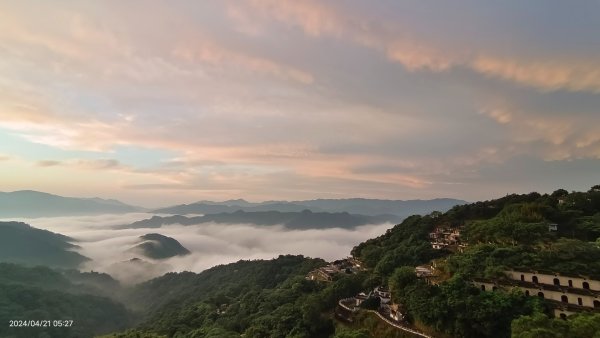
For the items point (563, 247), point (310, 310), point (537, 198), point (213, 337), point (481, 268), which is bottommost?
point (213, 337)

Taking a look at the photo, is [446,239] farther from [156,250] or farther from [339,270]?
[156,250]

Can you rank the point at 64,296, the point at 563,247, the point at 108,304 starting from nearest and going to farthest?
the point at 563,247 < the point at 64,296 < the point at 108,304

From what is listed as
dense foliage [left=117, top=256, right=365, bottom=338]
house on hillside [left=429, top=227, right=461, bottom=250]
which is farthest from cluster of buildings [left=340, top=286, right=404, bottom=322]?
house on hillside [left=429, top=227, right=461, bottom=250]

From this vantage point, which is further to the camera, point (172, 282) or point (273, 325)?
point (172, 282)

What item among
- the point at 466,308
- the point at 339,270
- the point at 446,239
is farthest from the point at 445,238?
the point at 466,308

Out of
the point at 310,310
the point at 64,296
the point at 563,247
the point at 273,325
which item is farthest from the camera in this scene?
the point at 64,296

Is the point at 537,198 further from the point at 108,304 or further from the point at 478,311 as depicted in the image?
the point at 108,304

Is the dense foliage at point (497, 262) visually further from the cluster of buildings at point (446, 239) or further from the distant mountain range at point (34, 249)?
the distant mountain range at point (34, 249)

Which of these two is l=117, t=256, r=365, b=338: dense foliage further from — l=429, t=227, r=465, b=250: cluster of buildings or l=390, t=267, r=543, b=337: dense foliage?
l=429, t=227, r=465, b=250: cluster of buildings

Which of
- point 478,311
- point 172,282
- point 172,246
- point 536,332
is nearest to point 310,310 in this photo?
point 478,311
